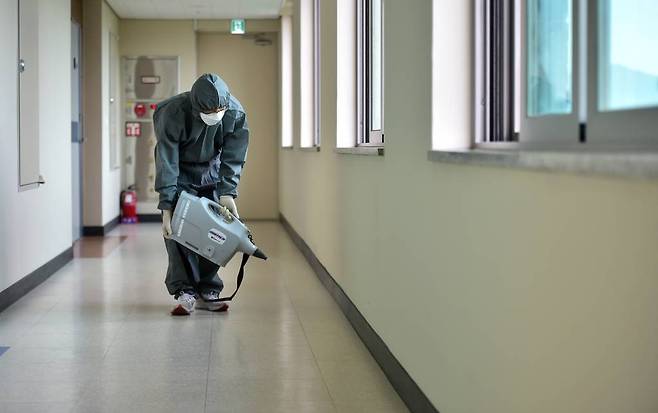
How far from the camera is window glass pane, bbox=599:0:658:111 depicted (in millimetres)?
1681

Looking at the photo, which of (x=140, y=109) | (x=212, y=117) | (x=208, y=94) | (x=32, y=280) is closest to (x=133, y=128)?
(x=140, y=109)

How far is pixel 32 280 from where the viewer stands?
19.5 ft

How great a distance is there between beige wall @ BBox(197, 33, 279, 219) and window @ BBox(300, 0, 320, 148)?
338 centimetres

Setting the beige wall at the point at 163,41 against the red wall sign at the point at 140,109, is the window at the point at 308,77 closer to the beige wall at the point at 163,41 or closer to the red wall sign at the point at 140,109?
the beige wall at the point at 163,41

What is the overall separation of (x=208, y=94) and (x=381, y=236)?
138 cm

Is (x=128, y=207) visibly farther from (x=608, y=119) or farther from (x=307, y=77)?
(x=608, y=119)

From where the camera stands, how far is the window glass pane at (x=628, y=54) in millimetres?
1681

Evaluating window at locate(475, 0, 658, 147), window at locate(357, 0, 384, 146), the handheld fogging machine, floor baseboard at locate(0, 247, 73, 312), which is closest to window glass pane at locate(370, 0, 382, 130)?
→ window at locate(357, 0, 384, 146)

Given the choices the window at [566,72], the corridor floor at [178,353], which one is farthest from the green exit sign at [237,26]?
the window at [566,72]

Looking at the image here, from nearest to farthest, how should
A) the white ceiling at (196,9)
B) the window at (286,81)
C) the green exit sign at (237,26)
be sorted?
the white ceiling at (196,9), the window at (286,81), the green exit sign at (237,26)

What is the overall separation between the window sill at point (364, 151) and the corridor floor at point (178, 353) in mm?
916

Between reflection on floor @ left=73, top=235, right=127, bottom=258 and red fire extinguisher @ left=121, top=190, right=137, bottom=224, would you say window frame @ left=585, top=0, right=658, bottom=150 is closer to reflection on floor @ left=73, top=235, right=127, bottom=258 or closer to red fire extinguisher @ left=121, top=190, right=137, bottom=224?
reflection on floor @ left=73, top=235, right=127, bottom=258

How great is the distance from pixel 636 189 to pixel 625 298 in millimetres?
181

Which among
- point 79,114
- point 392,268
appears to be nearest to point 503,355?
point 392,268
